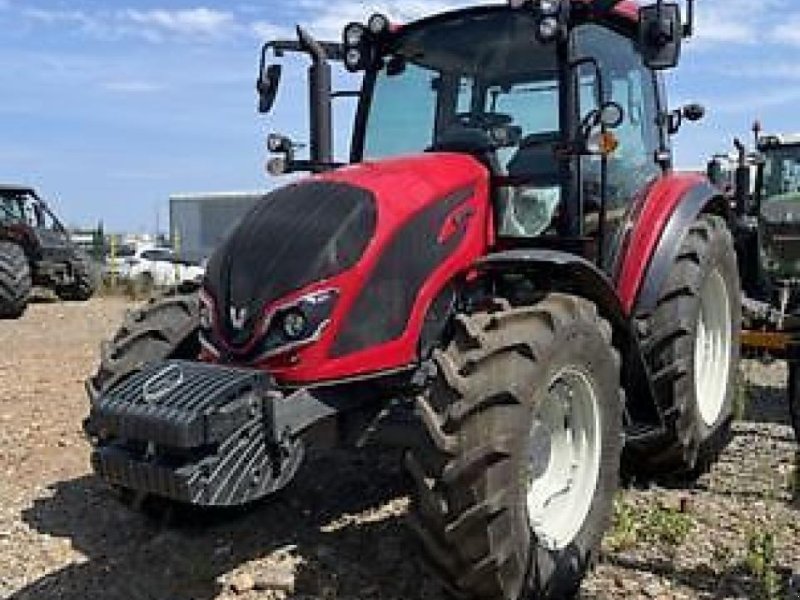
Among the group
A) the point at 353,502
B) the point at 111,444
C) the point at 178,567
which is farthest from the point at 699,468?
the point at 111,444

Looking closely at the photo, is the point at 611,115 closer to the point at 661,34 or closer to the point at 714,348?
the point at 661,34

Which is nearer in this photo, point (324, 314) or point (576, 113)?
point (324, 314)

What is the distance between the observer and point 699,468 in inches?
240

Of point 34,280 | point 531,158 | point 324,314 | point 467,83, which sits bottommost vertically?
point 34,280

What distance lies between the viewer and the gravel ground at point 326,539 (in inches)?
179

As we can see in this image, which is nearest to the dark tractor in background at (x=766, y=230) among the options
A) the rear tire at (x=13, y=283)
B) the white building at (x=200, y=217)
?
the rear tire at (x=13, y=283)

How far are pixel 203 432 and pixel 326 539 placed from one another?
53.8 inches

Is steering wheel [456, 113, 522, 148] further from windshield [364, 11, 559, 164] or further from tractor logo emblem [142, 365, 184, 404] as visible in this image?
tractor logo emblem [142, 365, 184, 404]

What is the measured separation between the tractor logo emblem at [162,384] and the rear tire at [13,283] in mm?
12826

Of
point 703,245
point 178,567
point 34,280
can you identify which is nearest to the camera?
point 178,567

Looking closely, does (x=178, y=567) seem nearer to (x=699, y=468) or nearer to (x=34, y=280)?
(x=699, y=468)

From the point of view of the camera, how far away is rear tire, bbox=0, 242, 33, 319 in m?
16.3

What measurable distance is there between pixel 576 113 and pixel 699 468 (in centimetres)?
212

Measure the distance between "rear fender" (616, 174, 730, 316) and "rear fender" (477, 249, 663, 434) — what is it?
0.18 meters
